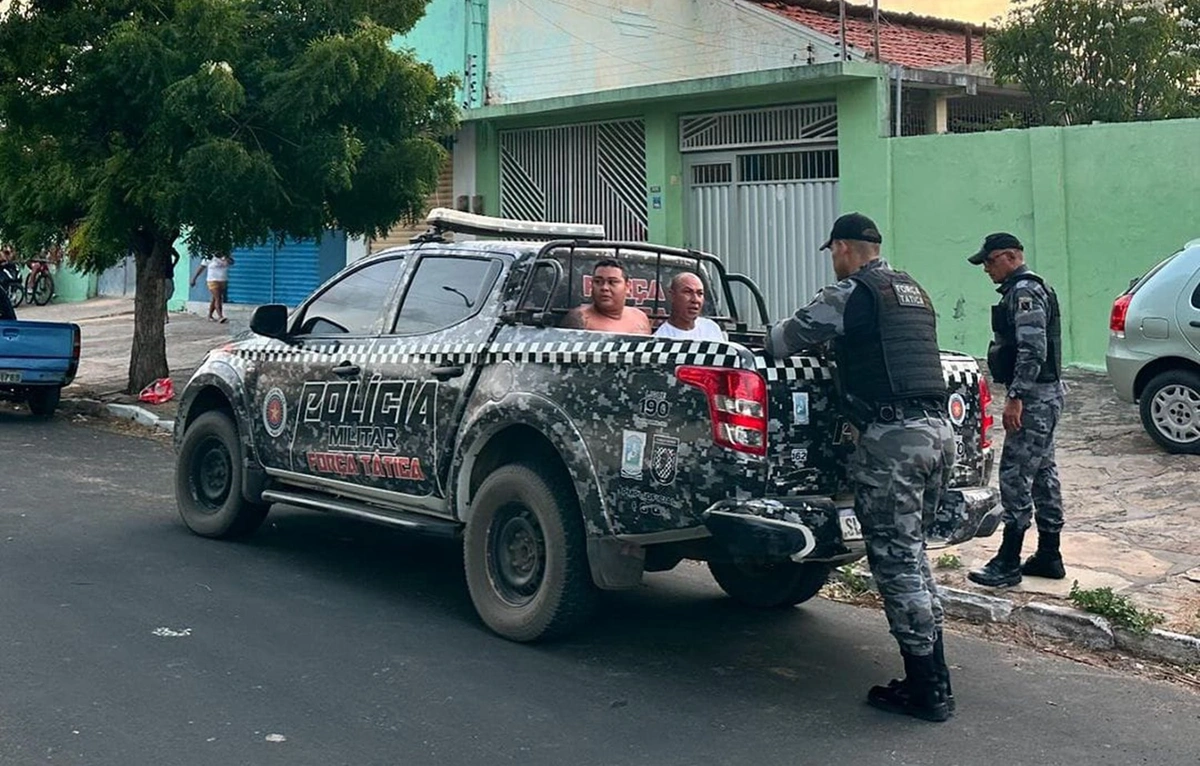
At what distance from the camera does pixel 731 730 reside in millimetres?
5066

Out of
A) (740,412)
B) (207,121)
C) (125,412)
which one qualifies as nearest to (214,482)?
(740,412)

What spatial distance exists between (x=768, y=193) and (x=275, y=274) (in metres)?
9.99

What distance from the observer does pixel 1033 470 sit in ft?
22.9

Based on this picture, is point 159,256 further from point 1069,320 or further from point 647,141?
point 1069,320

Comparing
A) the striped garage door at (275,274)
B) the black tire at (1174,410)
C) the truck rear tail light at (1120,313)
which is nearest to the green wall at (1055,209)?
the truck rear tail light at (1120,313)

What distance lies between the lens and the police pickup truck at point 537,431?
17.4ft

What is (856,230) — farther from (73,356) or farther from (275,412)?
(73,356)

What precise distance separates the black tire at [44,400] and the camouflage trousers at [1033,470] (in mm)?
10279

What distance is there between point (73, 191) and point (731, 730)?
1065cm

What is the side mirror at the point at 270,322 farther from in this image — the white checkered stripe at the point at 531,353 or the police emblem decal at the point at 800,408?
the police emblem decal at the point at 800,408

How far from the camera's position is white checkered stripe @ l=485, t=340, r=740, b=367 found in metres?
5.31

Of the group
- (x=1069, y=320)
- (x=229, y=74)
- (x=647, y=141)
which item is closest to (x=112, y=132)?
(x=229, y=74)

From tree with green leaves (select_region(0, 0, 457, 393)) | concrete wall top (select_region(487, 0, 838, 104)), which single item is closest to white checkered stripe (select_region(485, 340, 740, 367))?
tree with green leaves (select_region(0, 0, 457, 393))

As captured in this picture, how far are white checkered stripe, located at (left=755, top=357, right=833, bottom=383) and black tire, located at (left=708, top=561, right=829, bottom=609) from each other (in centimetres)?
145
